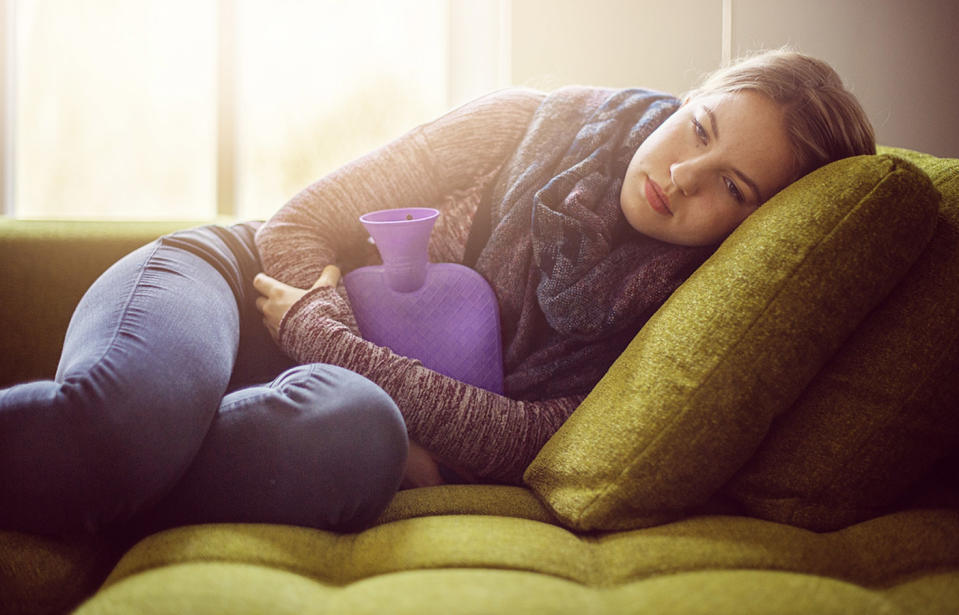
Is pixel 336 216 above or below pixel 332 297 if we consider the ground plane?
above

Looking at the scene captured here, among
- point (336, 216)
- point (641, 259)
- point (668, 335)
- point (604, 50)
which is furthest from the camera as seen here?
point (604, 50)

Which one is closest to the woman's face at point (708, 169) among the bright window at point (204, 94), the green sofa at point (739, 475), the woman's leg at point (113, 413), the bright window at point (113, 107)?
the green sofa at point (739, 475)

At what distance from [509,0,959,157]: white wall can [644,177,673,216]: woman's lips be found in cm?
137

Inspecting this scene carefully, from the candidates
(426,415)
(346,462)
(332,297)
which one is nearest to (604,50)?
(332,297)

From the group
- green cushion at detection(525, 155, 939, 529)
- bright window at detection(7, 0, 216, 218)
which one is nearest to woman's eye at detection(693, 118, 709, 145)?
green cushion at detection(525, 155, 939, 529)

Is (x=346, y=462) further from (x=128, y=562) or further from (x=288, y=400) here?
(x=128, y=562)

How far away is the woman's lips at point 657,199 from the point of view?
3.20ft

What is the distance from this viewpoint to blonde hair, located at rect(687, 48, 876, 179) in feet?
3.03

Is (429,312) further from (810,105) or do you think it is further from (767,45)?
(767,45)

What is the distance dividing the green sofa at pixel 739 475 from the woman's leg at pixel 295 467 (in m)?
0.03

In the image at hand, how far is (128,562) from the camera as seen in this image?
0.66 metres

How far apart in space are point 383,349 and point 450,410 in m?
0.15

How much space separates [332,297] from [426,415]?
28 cm

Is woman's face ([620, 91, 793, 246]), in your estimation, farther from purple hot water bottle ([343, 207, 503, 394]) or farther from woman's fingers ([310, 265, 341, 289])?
woman's fingers ([310, 265, 341, 289])
